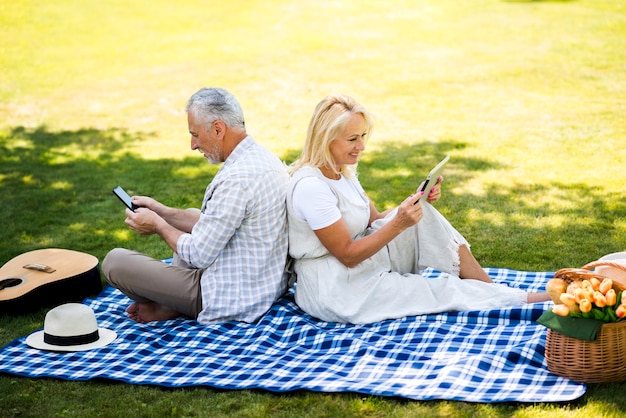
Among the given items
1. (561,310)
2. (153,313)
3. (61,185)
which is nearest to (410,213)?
(561,310)

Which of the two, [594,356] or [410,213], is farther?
[410,213]

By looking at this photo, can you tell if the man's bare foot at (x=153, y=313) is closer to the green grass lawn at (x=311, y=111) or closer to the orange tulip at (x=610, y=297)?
the green grass lawn at (x=311, y=111)

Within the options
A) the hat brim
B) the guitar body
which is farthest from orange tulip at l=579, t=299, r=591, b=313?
the guitar body

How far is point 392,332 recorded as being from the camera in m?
4.91

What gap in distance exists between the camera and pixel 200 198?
8.83m

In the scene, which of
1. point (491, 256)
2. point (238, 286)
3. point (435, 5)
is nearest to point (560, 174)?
→ point (491, 256)

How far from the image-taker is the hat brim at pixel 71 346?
16.1ft

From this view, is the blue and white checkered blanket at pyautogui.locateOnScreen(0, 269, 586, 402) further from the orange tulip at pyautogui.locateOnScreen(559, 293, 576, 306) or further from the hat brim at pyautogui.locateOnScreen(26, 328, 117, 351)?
the orange tulip at pyautogui.locateOnScreen(559, 293, 576, 306)

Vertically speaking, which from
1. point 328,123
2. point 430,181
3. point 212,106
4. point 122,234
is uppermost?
point 212,106

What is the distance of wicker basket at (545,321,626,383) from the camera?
13.3 ft

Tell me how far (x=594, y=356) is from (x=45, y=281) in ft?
12.2

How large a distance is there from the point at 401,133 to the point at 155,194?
406cm

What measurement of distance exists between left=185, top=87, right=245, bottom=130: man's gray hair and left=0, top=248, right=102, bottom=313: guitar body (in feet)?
5.55

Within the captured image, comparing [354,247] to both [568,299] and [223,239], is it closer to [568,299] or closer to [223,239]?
[223,239]
